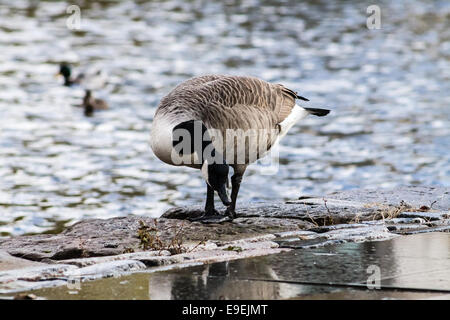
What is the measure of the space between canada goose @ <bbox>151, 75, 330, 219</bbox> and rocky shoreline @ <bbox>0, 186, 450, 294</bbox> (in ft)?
1.49

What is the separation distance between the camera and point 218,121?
25.3 ft

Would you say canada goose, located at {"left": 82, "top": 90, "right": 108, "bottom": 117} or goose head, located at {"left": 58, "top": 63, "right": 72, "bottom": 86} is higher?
goose head, located at {"left": 58, "top": 63, "right": 72, "bottom": 86}

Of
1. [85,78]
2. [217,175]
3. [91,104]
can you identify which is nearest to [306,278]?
[217,175]

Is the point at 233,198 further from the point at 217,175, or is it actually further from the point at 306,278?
the point at 306,278

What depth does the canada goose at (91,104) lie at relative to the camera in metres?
22.8

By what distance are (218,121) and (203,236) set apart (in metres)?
1.05

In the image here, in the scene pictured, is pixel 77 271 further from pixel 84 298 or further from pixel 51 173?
pixel 51 173

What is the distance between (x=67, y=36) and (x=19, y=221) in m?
22.1

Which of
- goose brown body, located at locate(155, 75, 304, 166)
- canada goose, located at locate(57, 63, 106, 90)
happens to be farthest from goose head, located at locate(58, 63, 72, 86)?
goose brown body, located at locate(155, 75, 304, 166)

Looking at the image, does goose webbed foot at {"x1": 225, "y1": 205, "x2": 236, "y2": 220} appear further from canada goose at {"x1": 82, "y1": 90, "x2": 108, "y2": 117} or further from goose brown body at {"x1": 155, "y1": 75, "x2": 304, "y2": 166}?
canada goose at {"x1": 82, "y1": 90, "x2": 108, "y2": 117}

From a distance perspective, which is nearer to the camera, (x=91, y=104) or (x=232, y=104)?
(x=232, y=104)

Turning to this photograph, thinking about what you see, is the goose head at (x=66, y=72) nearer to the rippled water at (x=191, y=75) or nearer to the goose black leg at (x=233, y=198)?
the rippled water at (x=191, y=75)

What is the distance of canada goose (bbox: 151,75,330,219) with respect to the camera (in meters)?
7.34
